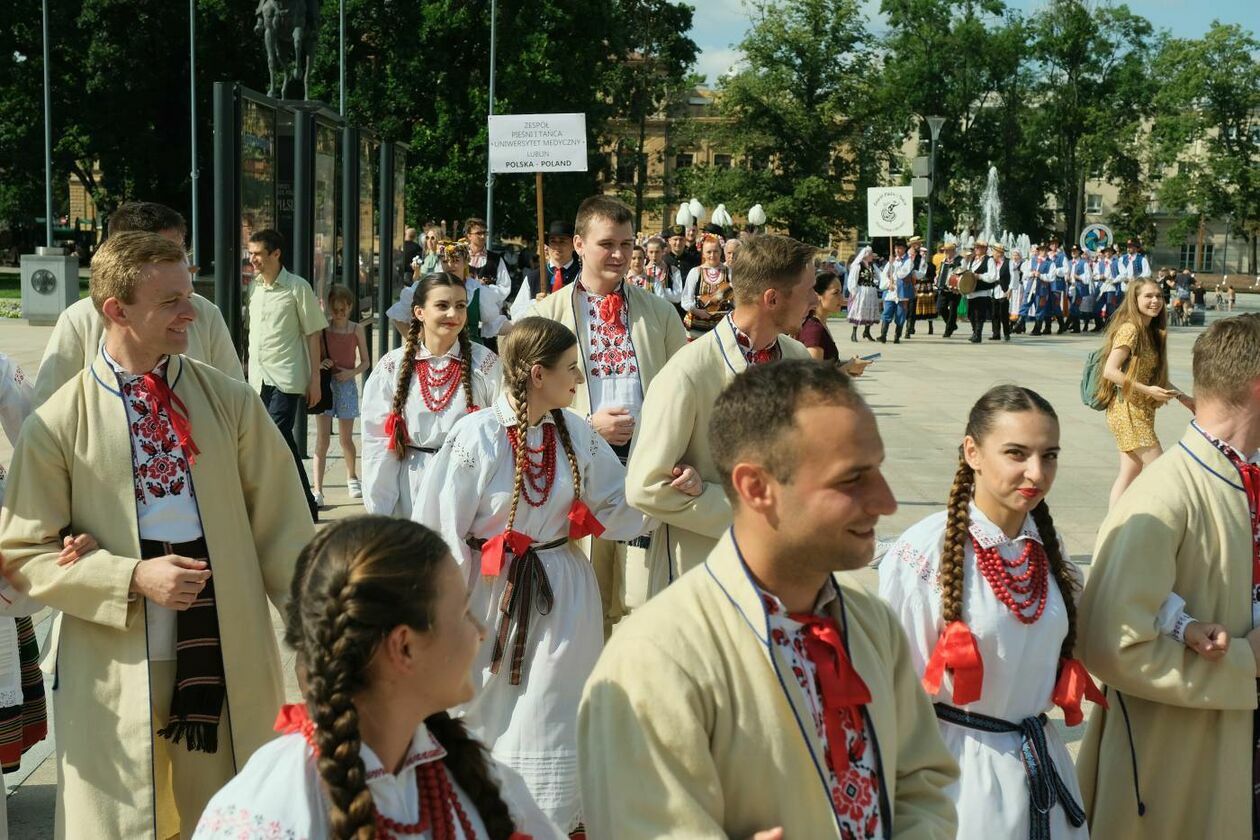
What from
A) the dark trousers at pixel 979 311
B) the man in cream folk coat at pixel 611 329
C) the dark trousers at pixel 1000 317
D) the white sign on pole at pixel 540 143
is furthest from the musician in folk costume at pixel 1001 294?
the man in cream folk coat at pixel 611 329

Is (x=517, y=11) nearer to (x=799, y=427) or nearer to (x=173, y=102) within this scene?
(x=173, y=102)

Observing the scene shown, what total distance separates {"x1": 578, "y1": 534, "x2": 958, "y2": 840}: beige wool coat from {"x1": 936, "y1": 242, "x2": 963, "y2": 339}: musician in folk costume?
1110 inches

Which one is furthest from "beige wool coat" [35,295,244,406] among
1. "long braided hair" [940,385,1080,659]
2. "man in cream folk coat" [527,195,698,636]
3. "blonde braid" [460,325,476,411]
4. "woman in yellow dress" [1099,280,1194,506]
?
"woman in yellow dress" [1099,280,1194,506]

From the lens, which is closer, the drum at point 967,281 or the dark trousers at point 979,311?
the drum at point 967,281

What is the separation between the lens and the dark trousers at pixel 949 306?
3055 centimetres

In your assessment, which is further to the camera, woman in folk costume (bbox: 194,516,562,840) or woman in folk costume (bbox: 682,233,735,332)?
woman in folk costume (bbox: 682,233,735,332)

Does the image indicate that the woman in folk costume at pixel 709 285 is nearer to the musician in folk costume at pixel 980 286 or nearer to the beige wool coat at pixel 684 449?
the beige wool coat at pixel 684 449

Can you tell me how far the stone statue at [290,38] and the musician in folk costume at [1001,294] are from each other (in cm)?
1527

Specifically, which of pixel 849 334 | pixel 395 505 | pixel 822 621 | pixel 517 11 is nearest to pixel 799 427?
pixel 822 621

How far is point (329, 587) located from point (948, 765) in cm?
121

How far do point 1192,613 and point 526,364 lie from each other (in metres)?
2.23

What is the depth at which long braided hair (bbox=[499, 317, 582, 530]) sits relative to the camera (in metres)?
4.78

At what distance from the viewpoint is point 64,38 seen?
139ft

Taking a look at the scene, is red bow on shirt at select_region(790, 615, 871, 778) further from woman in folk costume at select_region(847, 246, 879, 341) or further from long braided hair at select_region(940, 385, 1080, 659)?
woman in folk costume at select_region(847, 246, 879, 341)
